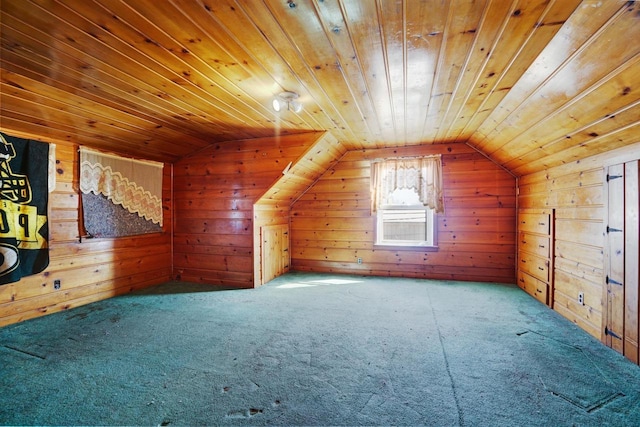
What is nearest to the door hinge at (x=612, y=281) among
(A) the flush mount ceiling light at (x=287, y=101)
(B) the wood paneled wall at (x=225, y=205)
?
(A) the flush mount ceiling light at (x=287, y=101)

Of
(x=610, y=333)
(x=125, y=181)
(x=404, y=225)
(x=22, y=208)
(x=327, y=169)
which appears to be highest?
(x=327, y=169)

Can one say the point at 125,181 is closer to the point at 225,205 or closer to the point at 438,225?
the point at 225,205

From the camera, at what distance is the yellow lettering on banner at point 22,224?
256 centimetres

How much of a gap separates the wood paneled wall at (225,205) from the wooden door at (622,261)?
303cm

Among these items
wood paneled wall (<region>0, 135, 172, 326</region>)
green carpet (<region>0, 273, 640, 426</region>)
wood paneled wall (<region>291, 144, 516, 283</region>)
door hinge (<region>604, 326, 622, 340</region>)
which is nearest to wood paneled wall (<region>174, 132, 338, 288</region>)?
wood paneled wall (<region>0, 135, 172, 326</region>)

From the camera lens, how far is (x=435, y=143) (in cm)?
420

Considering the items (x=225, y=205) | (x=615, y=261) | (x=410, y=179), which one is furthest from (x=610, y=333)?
(x=225, y=205)

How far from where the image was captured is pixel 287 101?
2416 mm

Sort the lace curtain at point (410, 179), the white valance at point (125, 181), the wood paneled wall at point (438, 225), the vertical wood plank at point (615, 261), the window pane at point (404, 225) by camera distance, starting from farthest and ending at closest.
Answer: the window pane at point (404, 225), the lace curtain at point (410, 179), the wood paneled wall at point (438, 225), the white valance at point (125, 181), the vertical wood plank at point (615, 261)

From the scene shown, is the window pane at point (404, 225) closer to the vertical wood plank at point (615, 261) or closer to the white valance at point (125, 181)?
the vertical wood plank at point (615, 261)

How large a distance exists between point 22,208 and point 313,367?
3183 millimetres

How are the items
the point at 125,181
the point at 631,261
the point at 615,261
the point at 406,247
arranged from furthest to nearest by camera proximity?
the point at 406,247, the point at 125,181, the point at 615,261, the point at 631,261

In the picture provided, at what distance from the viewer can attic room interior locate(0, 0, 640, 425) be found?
1.44 m

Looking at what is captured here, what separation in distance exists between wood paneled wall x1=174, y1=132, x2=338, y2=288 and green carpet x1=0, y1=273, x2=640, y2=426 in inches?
39.9
